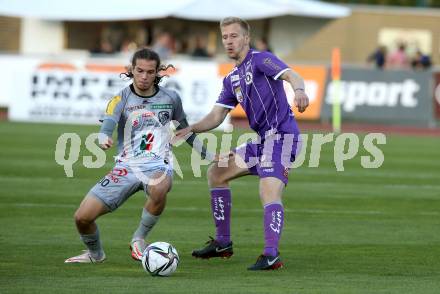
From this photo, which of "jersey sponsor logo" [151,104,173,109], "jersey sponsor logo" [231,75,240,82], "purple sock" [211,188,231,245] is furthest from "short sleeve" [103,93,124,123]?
"purple sock" [211,188,231,245]

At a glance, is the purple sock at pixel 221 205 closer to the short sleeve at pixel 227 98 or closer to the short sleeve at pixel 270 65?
the short sleeve at pixel 227 98

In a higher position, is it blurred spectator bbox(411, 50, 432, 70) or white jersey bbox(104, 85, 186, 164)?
white jersey bbox(104, 85, 186, 164)

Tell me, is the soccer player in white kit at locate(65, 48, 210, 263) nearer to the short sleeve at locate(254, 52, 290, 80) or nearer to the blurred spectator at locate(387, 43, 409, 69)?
the short sleeve at locate(254, 52, 290, 80)

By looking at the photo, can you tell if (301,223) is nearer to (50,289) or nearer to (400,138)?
(50,289)

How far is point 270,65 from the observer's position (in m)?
9.46

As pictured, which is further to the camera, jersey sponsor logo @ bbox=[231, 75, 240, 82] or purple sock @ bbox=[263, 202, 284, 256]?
jersey sponsor logo @ bbox=[231, 75, 240, 82]

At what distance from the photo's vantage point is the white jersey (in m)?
Result: 9.39

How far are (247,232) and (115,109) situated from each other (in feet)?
9.35

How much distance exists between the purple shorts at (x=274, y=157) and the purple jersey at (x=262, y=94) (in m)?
0.09

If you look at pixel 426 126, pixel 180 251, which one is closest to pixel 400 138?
pixel 426 126

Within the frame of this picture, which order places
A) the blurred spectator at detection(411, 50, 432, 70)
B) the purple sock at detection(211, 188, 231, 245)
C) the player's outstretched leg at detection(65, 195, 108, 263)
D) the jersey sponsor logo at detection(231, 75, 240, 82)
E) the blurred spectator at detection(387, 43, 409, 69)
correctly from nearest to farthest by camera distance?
the player's outstretched leg at detection(65, 195, 108, 263) < the jersey sponsor logo at detection(231, 75, 240, 82) < the purple sock at detection(211, 188, 231, 245) < the blurred spectator at detection(411, 50, 432, 70) < the blurred spectator at detection(387, 43, 409, 69)

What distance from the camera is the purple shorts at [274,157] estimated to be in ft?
31.1

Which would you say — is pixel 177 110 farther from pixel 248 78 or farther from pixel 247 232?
pixel 247 232

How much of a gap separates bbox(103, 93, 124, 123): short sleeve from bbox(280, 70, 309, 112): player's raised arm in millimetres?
1361
